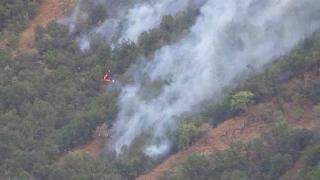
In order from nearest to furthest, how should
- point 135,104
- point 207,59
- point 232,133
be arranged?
point 232,133 < point 135,104 < point 207,59

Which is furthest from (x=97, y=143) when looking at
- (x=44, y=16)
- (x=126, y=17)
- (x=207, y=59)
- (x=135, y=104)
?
(x=44, y=16)

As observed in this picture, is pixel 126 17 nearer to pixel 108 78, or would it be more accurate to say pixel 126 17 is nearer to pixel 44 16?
pixel 108 78

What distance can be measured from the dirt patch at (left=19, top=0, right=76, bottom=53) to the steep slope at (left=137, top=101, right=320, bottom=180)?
955cm

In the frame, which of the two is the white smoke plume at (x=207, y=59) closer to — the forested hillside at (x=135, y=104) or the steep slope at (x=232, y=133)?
the forested hillside at (x=135, y=104)

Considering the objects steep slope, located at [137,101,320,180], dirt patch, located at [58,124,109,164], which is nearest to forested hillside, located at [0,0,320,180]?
steep slope, located at [137,101,320,180]

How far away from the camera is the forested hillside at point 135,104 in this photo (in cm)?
2427

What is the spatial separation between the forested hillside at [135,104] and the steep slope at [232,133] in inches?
2.3

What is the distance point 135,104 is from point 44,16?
842cm

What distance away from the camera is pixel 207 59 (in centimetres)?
2905

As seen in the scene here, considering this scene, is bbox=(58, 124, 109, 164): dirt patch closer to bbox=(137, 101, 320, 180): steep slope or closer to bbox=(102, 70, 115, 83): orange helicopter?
bbox=(102, 70, 115, 83): orange helicopter

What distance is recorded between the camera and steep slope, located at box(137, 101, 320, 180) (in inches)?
998

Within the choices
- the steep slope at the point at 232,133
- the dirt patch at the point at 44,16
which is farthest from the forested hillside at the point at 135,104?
the dirt patch at the point at 44,16

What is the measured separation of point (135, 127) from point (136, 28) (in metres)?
5.55

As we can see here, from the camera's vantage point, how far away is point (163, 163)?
86.5 ft
